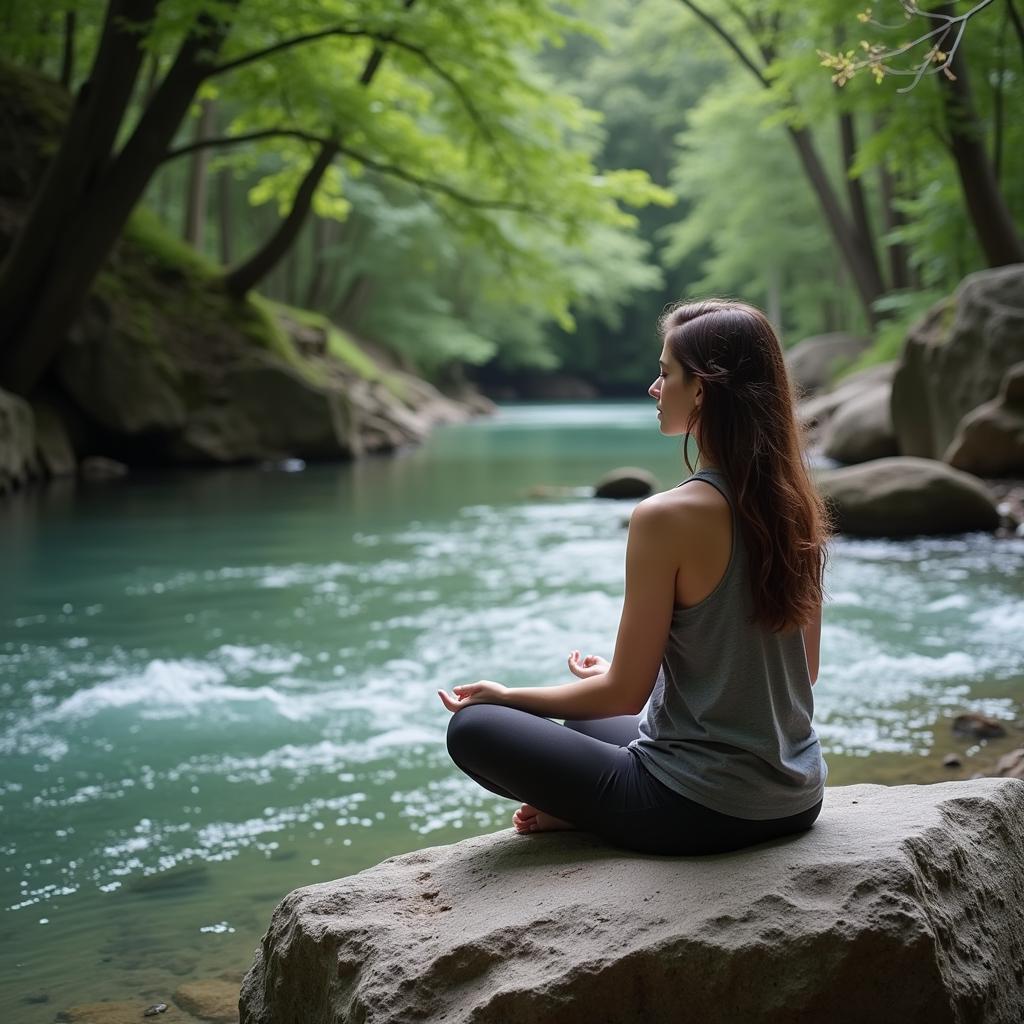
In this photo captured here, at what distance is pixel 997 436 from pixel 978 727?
6.91 m

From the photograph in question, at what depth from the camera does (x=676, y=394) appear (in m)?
2.53

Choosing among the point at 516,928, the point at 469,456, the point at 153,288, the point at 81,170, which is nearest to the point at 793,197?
the point at 469,456

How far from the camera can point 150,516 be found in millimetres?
12102

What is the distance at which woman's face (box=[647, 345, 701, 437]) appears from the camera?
8.24ft

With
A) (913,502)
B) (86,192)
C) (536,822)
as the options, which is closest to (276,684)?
(536,822)

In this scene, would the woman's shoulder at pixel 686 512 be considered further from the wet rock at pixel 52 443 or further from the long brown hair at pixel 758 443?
the wet rock at pixel 52 443

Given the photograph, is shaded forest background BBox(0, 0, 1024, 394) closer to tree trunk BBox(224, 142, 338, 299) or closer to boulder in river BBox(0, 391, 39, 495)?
tree trunk BBox(224, 142, 338, 299)

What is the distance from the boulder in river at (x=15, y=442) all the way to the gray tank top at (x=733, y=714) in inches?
472

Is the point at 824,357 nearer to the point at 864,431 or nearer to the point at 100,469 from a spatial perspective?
the point at 864,431

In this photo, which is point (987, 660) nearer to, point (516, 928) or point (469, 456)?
point (516, 928)

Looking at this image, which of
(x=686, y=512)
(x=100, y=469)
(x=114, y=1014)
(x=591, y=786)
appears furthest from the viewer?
(x=100, y=469)

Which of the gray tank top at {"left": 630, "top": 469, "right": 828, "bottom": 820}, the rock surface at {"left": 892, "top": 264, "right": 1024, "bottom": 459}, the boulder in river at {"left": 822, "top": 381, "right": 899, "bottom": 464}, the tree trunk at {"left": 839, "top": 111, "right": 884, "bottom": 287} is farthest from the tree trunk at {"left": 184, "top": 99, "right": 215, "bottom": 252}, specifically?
A: the gray tank top at {"left": 630, "top": 469, "right": 828, "bottom": 820}

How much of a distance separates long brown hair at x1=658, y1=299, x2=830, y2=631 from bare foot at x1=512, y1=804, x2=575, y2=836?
0.65m

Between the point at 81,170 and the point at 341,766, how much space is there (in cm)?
1005
